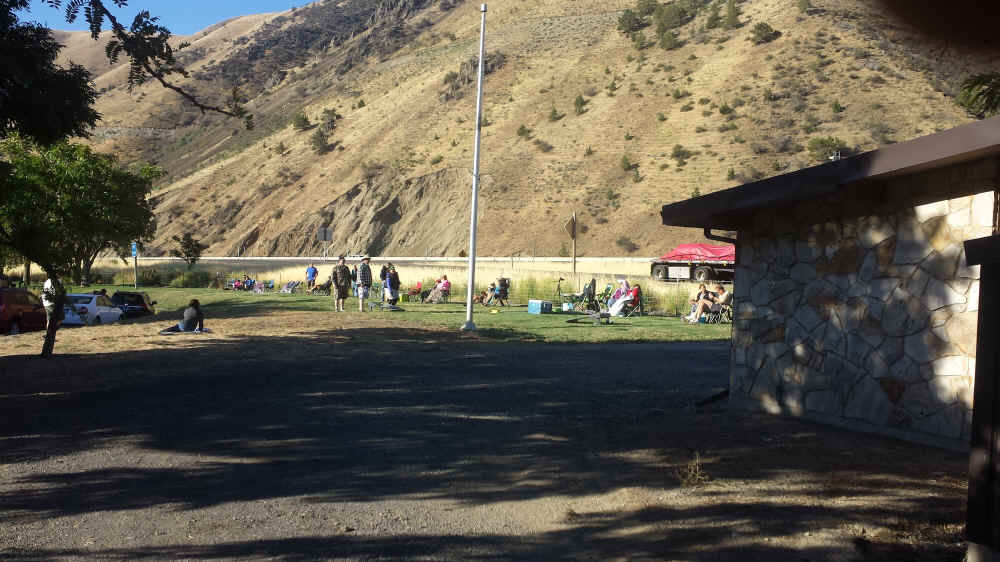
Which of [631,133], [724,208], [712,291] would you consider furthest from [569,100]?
[724,208]

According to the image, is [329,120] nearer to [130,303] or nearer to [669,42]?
[669,42]

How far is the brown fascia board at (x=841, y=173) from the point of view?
564 centimetres

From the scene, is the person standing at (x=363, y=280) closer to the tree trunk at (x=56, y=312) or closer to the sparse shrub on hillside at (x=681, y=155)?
the tree trunk at (x=56, y=312)

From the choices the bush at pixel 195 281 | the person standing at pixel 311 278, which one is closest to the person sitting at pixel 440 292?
the person standing at pixel 311 278

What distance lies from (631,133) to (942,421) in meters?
51.5

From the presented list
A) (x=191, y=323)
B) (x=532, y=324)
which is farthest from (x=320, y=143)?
A: (x=191, y=323)

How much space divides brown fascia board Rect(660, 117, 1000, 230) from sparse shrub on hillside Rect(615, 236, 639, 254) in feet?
126

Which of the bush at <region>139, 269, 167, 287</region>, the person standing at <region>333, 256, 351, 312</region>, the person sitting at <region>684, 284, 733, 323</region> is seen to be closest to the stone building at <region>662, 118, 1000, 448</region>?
the person sitting at <region>684, 284, 733, 323</region>

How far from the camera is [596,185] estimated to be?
52.8m

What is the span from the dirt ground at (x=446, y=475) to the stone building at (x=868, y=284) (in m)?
0.36

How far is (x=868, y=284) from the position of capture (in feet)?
22.9

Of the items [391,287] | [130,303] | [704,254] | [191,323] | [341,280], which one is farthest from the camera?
[704,254]

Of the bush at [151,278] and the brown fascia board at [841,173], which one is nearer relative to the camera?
the brown fascia board at [841,173]

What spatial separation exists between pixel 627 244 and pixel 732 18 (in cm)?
2691
